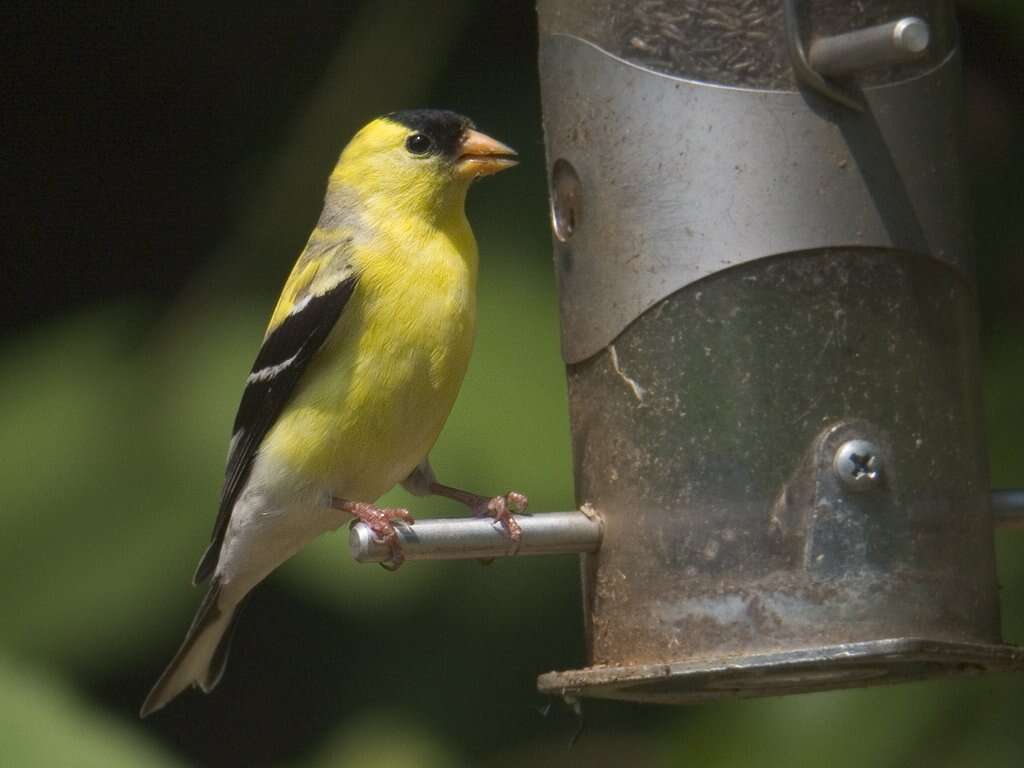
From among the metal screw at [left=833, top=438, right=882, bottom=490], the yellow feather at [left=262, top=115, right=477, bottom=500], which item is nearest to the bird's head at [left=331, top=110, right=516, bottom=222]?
the yellow feather at [left=262, top=115, right=477, bottom=500]

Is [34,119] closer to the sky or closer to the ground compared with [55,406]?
closer to the sky

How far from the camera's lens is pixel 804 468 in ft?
10.8

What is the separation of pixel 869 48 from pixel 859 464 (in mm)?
808

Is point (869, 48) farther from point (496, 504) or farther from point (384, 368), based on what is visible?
point (384, 368)

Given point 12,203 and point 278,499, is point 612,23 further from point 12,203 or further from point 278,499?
point 12,203

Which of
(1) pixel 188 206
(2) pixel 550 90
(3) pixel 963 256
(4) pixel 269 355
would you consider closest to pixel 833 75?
(3) pixel 963 256

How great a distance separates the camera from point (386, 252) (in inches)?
159

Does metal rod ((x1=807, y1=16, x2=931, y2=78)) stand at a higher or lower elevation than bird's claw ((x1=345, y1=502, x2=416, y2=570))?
higher

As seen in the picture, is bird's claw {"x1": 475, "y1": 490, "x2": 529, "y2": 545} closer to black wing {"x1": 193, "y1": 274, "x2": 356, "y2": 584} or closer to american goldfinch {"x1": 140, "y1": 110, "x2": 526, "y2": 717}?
american goldfinch {"x1": 140, "y1": 110, "x2": 526, "y2": 717}

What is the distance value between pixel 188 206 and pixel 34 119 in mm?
625

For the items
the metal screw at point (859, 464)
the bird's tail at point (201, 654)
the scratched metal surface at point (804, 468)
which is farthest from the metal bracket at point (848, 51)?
the bird's tail at point (201, 654)

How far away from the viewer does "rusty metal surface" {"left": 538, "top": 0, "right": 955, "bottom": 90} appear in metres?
3.36

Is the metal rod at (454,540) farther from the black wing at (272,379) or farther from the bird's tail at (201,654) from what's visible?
the bird's tail at (201,654)

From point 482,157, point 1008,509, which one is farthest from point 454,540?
point 482,157
